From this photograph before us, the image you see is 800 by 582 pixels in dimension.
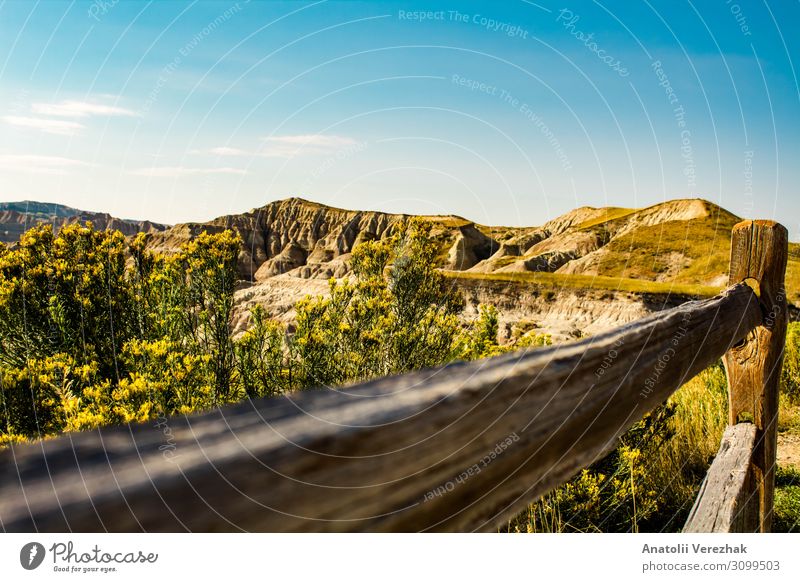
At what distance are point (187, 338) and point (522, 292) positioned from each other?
26.1 m

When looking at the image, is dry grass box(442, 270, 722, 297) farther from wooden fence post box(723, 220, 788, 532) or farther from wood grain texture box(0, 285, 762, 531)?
wood grain texture box(0, 285, 762, 531)

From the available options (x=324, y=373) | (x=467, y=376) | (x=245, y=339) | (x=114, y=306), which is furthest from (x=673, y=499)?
(x=114, y=306)

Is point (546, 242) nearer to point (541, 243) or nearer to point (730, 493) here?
point (541, 243)

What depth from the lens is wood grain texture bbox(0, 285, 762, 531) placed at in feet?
1.40

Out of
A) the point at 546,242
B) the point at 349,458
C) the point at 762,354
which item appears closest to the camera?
the point at 349,458

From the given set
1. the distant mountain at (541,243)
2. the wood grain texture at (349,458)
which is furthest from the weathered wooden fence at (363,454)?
the distant mountain at (541,243)

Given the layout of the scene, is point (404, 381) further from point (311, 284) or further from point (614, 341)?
point (311, 284)

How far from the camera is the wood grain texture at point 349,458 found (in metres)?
0.43

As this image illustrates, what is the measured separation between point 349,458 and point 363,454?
2cm

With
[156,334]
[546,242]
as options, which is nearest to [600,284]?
[156,334]
